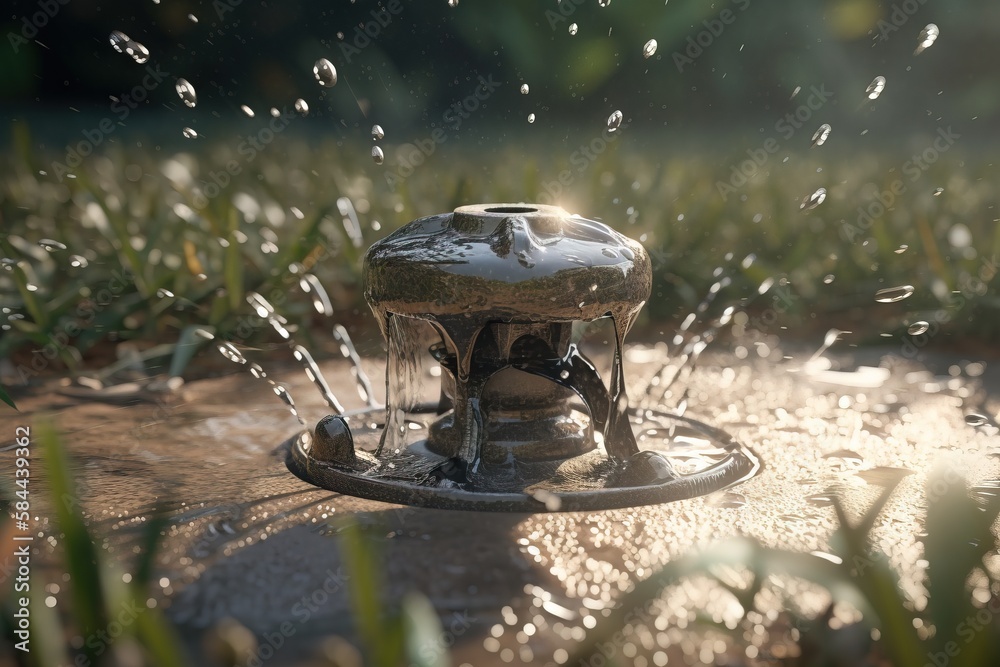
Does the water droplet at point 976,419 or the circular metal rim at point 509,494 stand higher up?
the water droplet at point 976,419

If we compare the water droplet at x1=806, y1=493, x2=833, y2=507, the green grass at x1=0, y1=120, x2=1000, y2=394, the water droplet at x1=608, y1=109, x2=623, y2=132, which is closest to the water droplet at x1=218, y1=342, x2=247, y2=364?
the green grass at x1=0, y1=120, x2=1000, y2=394

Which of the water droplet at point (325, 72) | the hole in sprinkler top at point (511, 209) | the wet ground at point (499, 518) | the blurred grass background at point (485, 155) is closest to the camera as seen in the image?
the wet ground at point (499, 518)

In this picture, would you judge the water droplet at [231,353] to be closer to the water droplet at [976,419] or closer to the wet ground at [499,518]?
the wet ground at [499,518]

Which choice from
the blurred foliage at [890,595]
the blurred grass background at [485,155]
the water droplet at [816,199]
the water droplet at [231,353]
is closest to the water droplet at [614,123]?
the blurred grass background at [485,155]

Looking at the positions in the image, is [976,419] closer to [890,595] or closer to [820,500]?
[820,500]

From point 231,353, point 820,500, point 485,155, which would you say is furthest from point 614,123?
point 820,500

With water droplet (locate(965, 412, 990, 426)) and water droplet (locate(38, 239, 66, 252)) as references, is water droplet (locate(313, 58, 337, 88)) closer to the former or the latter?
water droplet (locate(38, 239, 66, 252))
